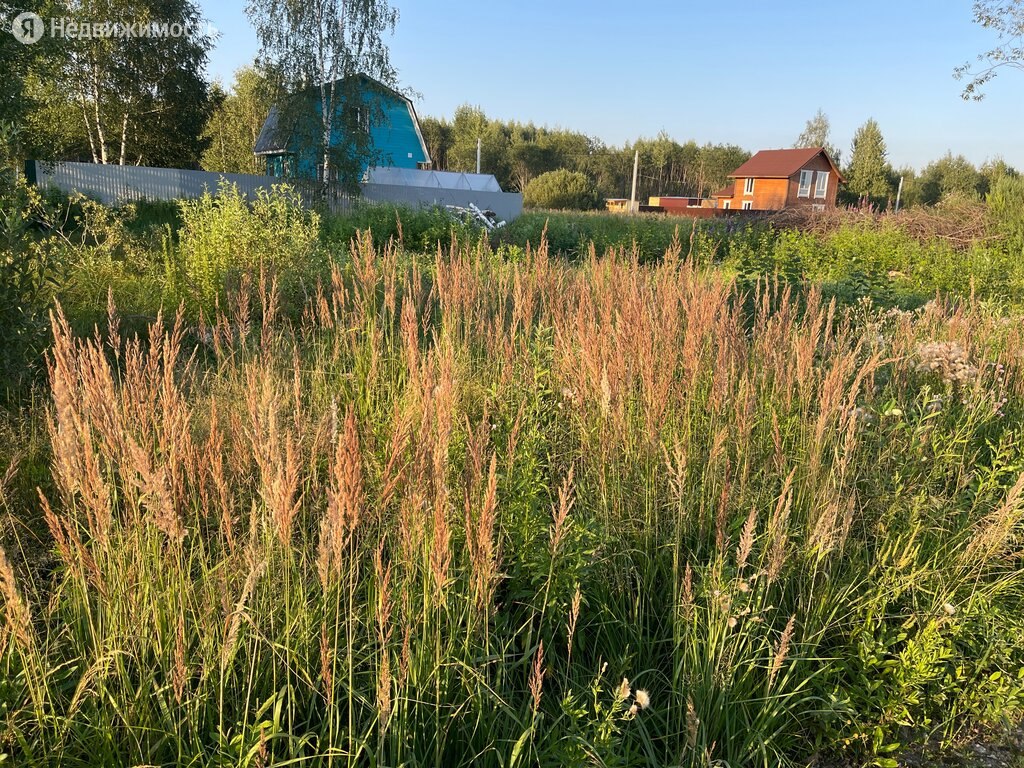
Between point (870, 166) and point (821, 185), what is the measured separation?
8.80 m

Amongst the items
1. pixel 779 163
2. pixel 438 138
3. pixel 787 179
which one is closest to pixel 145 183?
pixel 787 179

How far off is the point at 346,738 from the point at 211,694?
35 cm

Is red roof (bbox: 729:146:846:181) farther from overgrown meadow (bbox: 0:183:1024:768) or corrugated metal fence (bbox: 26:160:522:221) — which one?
overgrown meadow (bbox: 0:183:1024:768)

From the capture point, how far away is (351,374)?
3242 mm

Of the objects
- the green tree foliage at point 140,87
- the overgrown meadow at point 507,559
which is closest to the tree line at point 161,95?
the green tree foliage at point 140,87

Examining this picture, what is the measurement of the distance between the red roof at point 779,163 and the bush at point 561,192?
11.6 meters

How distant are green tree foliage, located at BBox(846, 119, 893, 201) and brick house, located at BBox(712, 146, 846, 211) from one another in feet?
17.4

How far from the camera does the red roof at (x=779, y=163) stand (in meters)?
40.4

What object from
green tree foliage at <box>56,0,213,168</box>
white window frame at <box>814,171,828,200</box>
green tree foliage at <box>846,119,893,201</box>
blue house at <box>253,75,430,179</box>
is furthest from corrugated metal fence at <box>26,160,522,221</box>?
green tree foliage at <box>846,119,893,201</box>

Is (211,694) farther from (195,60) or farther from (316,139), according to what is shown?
(195,60)

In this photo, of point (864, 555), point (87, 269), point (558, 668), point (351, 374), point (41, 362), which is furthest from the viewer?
point (87, 269)

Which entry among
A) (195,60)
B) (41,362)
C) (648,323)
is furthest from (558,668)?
(195,60)

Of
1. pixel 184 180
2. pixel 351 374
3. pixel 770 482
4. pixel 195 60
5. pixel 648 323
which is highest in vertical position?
pixel 195 60

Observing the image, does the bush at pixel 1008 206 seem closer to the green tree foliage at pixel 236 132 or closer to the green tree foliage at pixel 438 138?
the green tree foliage at pixel 236 132
